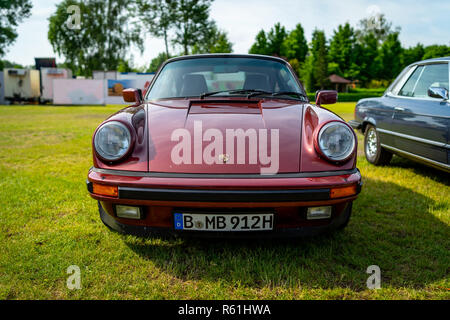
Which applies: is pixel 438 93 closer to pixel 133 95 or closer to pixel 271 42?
pixel 133 95

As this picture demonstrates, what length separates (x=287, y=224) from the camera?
2053 millimetres

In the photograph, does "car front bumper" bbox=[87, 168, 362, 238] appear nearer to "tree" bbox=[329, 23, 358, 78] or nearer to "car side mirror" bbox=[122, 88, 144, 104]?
"car side mirror" bbox=[122, 88, 144, 104]

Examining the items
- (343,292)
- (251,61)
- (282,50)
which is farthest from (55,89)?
(282,50)

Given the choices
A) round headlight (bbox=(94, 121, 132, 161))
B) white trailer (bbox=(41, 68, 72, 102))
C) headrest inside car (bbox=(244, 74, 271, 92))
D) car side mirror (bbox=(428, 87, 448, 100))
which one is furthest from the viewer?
white trailer (bbox=(41, 68, 72, 102))

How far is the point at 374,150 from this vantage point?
505cm

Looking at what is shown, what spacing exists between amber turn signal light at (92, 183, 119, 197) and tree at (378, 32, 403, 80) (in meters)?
55.2

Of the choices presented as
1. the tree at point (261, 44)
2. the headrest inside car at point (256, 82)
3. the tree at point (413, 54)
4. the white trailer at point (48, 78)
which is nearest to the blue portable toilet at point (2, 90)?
the white trailer at point (48, 78)

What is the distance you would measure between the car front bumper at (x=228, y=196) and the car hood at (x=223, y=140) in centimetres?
8

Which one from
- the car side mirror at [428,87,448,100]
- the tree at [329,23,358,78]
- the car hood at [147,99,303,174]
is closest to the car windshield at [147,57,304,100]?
the car hood at [147,99,303,174]

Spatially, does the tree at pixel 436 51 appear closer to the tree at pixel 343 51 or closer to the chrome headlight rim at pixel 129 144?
the tree at pixel 343 51

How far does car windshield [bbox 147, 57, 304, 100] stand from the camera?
2.91 m

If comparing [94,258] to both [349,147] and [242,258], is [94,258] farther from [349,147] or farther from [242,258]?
[349,147]

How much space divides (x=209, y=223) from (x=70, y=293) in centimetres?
88

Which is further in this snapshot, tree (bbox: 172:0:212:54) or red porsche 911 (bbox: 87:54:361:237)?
tree (bbox: 172:0:212:54)
